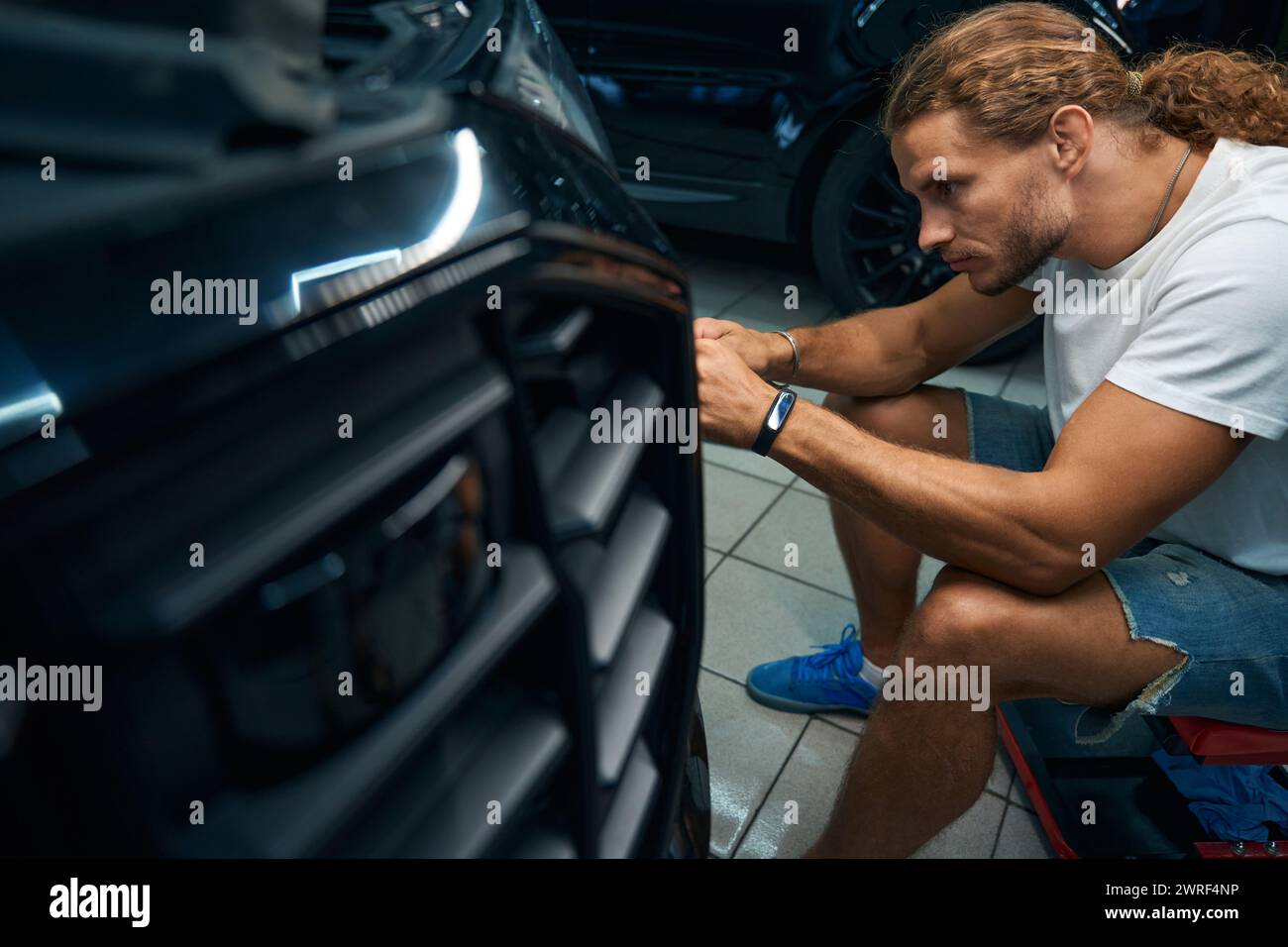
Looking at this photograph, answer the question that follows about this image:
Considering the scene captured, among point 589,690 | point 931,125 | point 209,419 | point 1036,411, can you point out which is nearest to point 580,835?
point 589,690

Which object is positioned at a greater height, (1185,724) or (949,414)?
(949,414)

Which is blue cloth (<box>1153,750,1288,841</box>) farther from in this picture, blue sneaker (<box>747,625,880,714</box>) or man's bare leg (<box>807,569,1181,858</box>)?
blue sneaker (<box>747,625,880,714</box>)

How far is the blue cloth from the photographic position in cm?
135

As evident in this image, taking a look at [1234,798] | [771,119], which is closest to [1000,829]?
[1234,798]

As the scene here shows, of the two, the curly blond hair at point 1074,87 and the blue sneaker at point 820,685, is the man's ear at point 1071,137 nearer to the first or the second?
the curly blond hair at point 1074,87

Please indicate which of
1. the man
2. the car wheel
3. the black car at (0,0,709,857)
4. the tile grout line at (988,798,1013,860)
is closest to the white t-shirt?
the man

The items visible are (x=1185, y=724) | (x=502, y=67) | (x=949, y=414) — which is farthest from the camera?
(x=949, y=414)

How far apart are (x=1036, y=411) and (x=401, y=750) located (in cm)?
147

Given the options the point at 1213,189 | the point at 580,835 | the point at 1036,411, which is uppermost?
the point at 1213,189

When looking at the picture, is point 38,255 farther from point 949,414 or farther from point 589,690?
point 949,414

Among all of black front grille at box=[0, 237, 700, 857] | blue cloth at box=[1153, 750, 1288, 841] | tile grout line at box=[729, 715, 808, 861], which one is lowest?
tile grout line at box=[729, 715, 808, 861]

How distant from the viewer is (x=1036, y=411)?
1.59 metres
